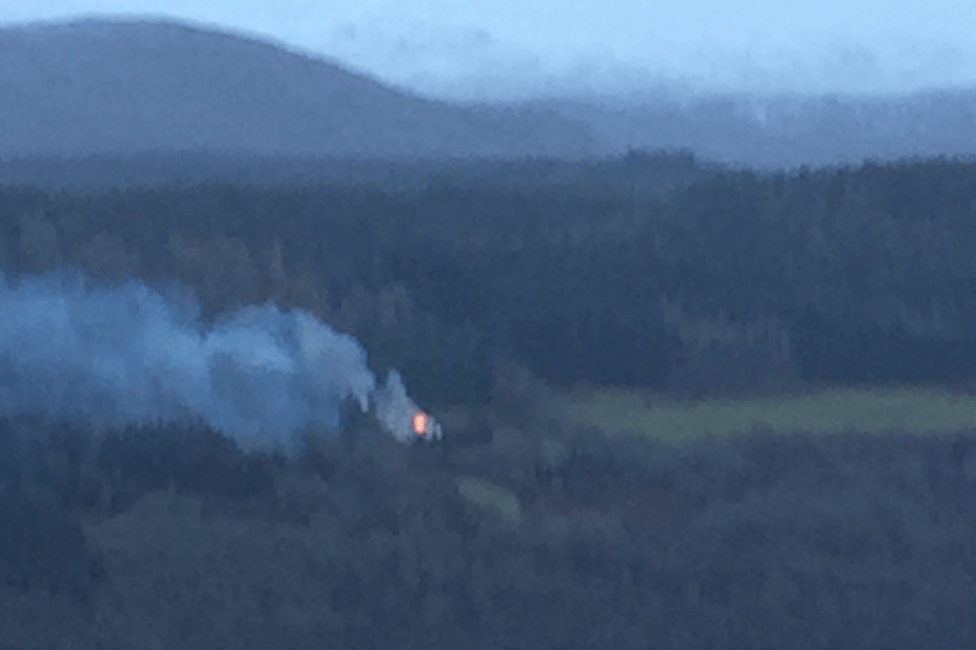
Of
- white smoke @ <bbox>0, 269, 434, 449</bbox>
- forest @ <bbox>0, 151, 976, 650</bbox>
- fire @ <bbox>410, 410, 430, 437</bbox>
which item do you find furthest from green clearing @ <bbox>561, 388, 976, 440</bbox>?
white smoke @ <bbox>0, 269, 434, 449</bbox>

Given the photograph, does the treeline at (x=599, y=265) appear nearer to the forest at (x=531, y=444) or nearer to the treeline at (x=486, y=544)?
the forest at (x=531, y=444)

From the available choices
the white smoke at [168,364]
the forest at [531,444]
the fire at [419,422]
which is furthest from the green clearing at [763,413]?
the white smoke at [168,364]

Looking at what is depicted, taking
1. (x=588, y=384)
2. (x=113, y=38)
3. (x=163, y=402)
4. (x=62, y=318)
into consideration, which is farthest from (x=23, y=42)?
(x=588, y=384)

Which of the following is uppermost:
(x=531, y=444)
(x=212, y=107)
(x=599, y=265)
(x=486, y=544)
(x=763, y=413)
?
(x=212, y=107)

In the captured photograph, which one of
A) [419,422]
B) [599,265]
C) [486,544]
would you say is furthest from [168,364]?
[599,265]

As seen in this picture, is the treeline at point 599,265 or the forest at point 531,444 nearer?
the forest at point 531,444

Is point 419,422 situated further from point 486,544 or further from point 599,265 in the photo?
point 599,265
